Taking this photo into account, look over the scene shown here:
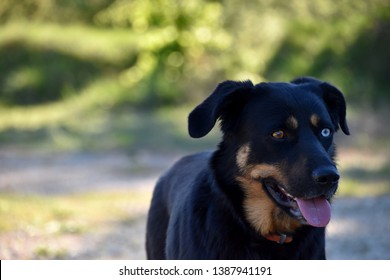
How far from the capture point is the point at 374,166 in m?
13.2

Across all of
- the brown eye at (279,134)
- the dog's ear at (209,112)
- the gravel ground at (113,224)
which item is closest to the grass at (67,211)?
the gravel ground at (113,224)

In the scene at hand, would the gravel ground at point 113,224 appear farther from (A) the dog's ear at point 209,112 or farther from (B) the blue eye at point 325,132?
(B) the blue eye at point 325,132

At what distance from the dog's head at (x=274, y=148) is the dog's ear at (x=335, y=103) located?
20 centimetres

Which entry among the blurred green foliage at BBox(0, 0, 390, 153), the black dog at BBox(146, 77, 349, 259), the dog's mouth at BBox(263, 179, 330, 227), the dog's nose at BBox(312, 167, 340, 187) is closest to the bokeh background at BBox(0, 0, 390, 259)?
the blurred green foliage at BBox(0, 0, 390, 153)

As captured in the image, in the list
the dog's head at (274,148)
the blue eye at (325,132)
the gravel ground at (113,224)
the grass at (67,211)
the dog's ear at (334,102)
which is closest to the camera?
the dog's head at (274,148)

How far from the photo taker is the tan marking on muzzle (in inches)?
178

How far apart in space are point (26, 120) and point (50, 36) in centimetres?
424

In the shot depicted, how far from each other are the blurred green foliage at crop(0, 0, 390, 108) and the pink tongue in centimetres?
1463

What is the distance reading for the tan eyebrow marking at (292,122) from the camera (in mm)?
4488

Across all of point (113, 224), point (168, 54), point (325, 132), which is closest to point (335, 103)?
point (325, 132)

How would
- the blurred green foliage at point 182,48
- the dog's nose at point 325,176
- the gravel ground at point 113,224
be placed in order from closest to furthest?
1. the dog's nose at point 325,176
2. the gravel ground at point 113,224
3. the blurred green foliage at point 182,48

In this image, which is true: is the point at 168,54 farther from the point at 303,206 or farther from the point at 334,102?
the point at 303,206
